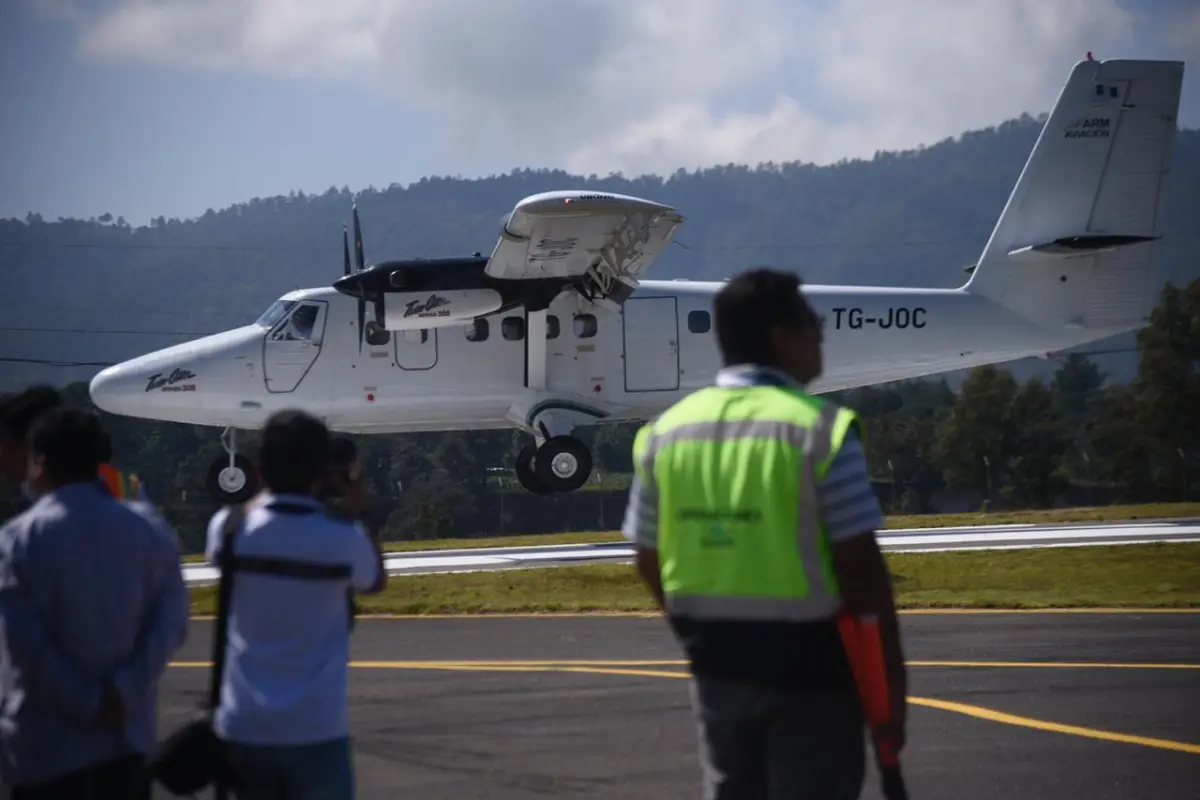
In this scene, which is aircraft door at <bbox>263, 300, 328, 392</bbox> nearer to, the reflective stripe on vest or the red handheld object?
the reflective stripe on vest

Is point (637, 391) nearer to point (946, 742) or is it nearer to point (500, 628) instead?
point (500, 628)

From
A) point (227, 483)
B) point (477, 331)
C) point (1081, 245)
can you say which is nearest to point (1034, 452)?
point (1081, 245)

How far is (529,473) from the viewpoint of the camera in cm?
2484

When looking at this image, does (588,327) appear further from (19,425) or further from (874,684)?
(874,684)

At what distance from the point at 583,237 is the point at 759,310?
17.8 metres

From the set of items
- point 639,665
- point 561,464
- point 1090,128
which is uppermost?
point 1090,128

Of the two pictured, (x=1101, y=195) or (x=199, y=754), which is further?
(x=1101, y=195)

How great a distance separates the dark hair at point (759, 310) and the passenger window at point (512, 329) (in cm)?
2006

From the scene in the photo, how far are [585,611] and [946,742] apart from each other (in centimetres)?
722

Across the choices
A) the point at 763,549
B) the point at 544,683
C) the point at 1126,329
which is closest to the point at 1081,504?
the point at 1126,329

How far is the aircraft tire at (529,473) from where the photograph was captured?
24578mm

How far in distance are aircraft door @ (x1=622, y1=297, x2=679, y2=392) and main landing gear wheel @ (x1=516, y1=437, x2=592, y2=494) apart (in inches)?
54.1

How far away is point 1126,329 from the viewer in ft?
82.9

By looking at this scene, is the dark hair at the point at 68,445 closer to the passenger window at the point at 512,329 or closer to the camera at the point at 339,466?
the camera at the point at 339,466
